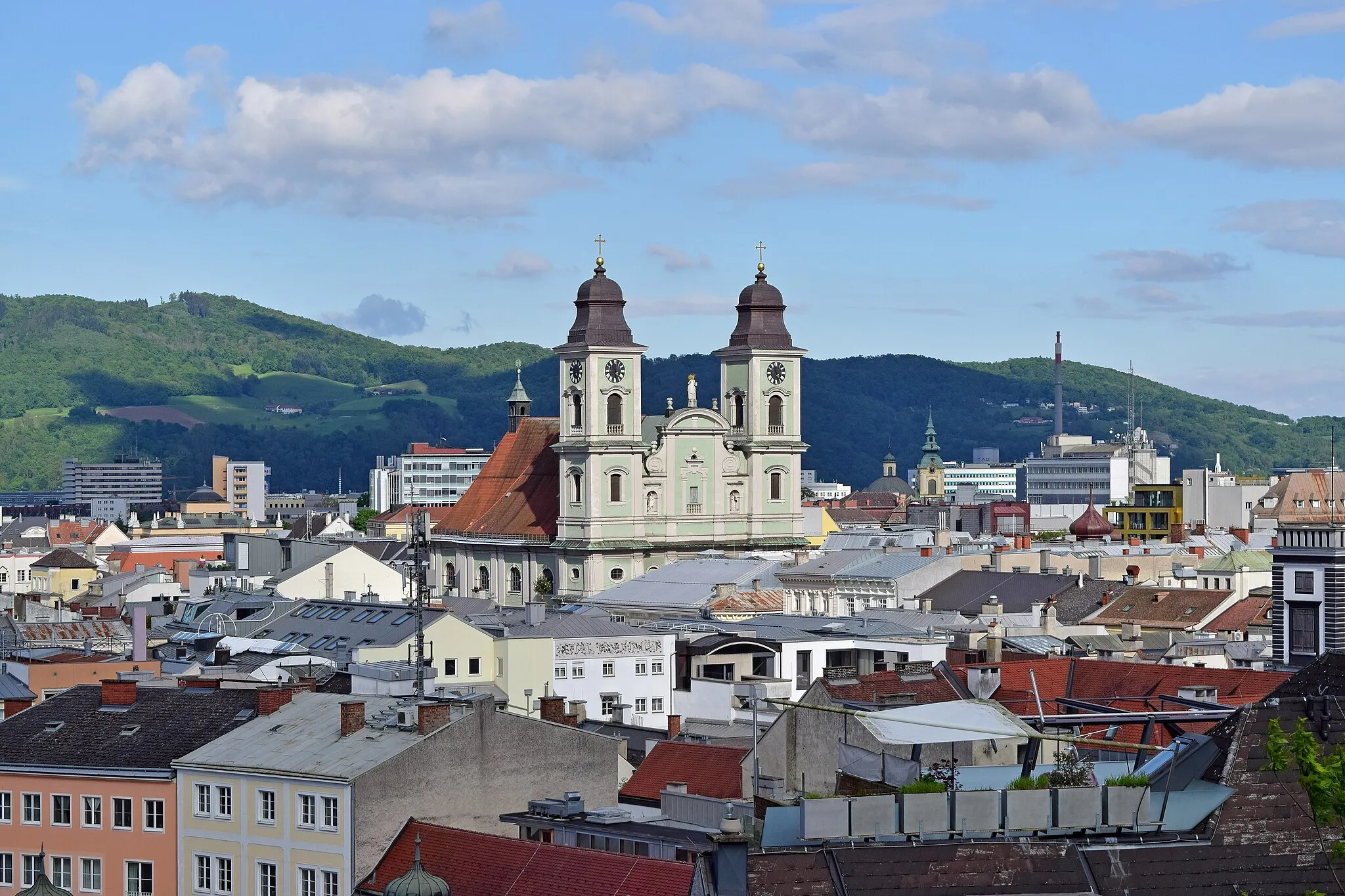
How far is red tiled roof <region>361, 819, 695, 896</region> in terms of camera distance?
3178 cm

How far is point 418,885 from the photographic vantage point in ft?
107

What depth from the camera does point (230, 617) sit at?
3231 inches

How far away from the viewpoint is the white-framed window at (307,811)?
129 ft

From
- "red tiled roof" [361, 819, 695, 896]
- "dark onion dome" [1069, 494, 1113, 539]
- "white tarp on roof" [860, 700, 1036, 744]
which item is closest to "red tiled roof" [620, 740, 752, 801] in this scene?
"red tiled roof" [361, 819, 695, 896]

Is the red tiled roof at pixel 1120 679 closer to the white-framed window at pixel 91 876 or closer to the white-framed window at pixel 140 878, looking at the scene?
the white-framed window at pixel 140 878

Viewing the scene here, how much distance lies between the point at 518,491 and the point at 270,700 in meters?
98.3

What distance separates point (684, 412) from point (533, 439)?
17307 millimetres

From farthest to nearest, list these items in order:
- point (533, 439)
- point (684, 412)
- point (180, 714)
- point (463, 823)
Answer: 1. point (533, 439)
2. point (684, 412)
3. point (180, 714)
4. point (463, 823)

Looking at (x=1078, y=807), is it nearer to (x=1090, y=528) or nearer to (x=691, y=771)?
(x=691, y=771)

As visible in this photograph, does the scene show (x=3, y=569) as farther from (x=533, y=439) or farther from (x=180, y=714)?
(x=180, y=714)

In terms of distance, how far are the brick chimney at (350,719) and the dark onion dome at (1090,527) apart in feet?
378

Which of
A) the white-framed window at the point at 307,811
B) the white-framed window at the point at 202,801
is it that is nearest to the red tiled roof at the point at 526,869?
the white-framed window at the point at 307,811

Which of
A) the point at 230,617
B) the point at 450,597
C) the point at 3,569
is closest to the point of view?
the point at 230,617

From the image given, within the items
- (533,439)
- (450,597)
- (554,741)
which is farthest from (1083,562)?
(554,741)
